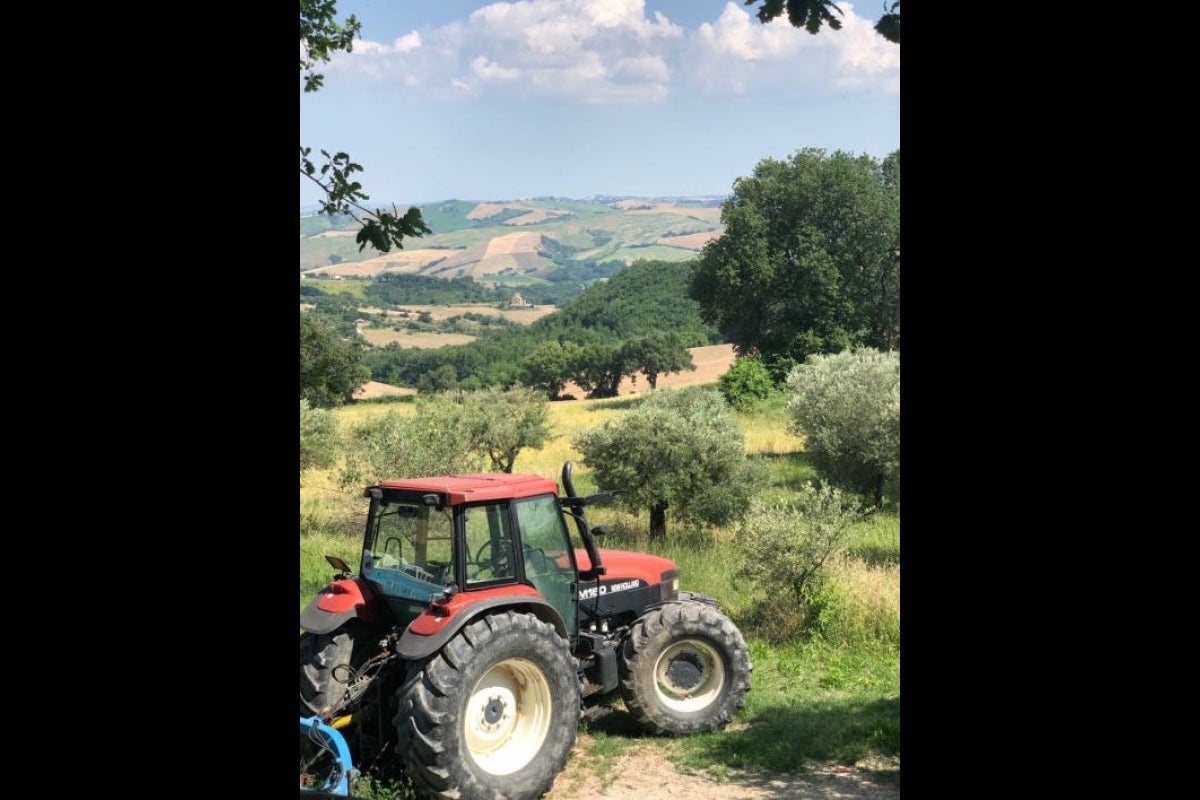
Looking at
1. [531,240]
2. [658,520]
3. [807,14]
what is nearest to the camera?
[807,14]

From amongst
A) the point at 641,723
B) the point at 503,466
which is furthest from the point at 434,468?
the point at 641,723

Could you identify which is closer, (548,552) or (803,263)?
(548,552)

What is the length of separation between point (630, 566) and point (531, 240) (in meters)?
105

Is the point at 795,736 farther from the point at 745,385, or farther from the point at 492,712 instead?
the point at 745,385

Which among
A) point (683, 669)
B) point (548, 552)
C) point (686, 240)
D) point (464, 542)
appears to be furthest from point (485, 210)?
point (464, 542)

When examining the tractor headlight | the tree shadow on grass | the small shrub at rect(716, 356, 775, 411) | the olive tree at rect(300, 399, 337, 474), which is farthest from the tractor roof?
the small shrub at rect(716, 356, 775, 411)

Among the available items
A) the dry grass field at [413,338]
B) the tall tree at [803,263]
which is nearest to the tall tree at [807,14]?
the tall tree at [803,263]

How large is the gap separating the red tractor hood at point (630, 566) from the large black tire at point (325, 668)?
188cm

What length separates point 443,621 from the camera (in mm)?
6043

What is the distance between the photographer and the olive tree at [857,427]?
57.5ft

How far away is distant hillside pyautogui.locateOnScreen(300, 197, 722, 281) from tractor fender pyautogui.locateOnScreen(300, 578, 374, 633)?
80815mm

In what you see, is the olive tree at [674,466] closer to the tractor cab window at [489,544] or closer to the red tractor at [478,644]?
the red tractor at [478,644]
